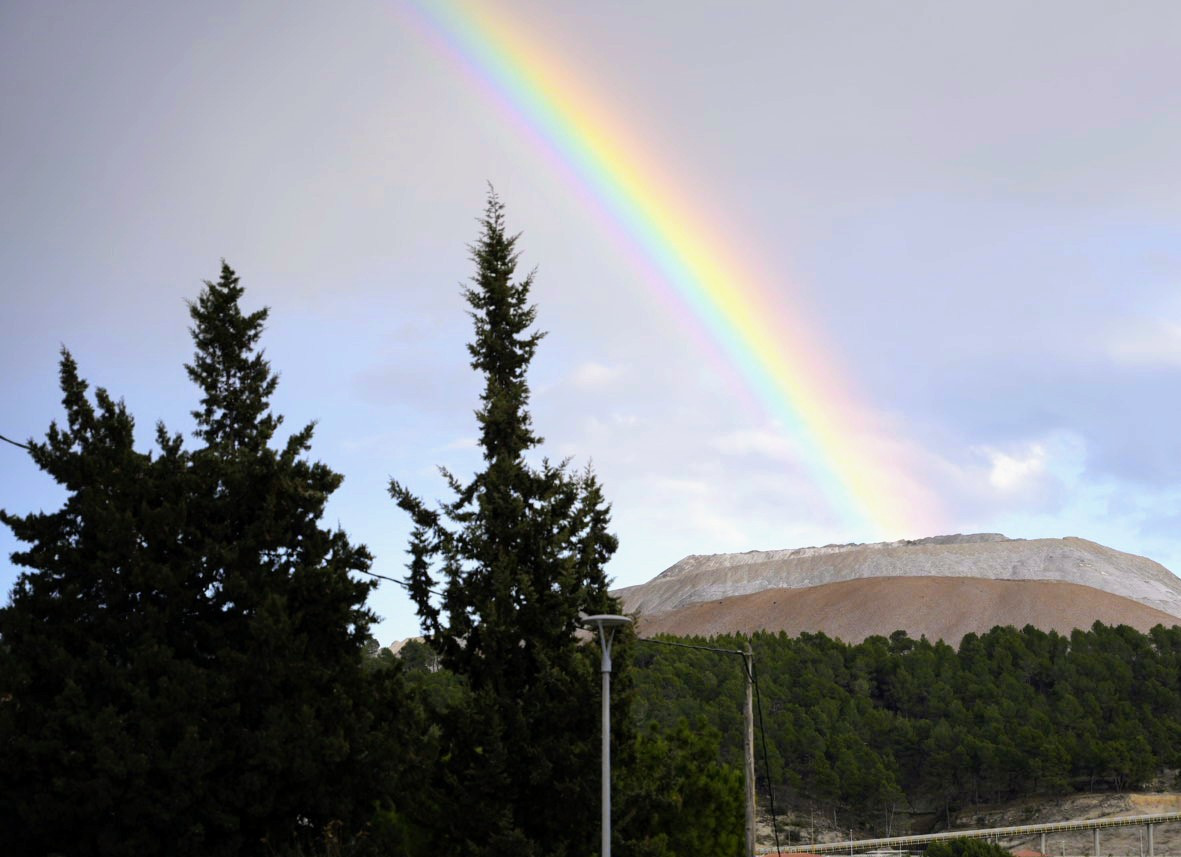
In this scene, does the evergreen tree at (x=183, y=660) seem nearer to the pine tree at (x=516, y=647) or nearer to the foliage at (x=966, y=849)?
the pine tree at (x=516, y=647)

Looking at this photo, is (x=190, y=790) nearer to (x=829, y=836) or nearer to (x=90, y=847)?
(x=90, y=847)

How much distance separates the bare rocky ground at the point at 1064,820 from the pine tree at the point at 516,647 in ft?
199

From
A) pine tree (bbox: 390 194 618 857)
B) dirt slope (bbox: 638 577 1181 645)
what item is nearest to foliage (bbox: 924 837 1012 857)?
pine tree (bbox: 390 194 618 857)

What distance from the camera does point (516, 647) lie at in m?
30.1

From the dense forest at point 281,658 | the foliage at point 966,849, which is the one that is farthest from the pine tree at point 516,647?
the foliage at point 966,849

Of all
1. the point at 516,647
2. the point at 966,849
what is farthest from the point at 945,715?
the point at 516,647

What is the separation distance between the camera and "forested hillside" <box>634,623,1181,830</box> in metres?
88.4

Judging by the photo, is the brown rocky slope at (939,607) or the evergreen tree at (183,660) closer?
the evergreen tree at (183,660)

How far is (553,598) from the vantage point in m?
30.0

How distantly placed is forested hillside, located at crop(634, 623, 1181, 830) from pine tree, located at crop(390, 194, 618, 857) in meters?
54.7

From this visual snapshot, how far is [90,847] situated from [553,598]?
1185 centimetres

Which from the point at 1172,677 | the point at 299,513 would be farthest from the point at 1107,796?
the point at 299,513

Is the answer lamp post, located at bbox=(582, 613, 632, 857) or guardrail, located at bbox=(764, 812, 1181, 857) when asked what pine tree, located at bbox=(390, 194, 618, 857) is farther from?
guardrail, located at bbox=(764, 812, 1181, 857)

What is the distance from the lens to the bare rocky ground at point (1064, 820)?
87188mm
